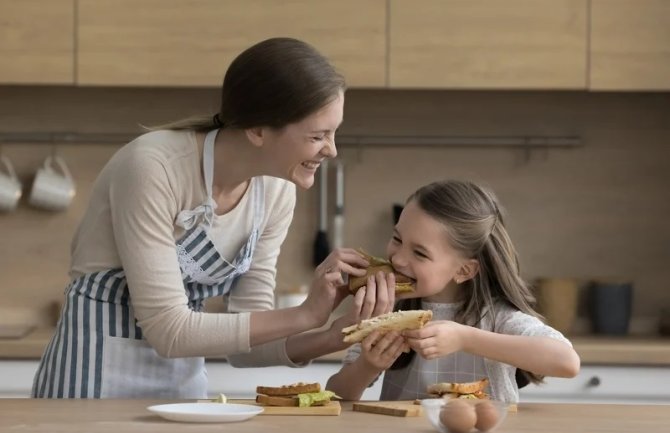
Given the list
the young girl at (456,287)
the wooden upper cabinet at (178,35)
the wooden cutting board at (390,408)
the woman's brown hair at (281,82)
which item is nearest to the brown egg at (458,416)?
the wooden cutting board at (390,408)

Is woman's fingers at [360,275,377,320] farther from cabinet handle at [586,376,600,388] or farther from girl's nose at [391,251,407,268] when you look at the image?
cabinet handle at [586,376,600,388]

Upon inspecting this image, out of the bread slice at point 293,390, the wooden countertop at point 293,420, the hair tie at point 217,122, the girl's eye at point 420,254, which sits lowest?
the wooden countertop at point 293,420

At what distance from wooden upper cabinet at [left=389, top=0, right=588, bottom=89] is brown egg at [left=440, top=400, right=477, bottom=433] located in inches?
79.9

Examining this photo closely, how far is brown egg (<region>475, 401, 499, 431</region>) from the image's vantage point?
5.70 feet

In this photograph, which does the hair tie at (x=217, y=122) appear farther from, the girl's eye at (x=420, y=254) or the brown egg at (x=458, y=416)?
the brown egg at (x=458, y=416)

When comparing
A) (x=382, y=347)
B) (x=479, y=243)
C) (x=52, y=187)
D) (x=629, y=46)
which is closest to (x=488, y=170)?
(x=629, y=46)

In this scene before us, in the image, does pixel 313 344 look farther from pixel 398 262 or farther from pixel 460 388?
pixel 460 388

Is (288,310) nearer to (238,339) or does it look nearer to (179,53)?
(238,339)

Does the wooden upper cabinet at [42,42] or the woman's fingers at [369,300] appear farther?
the wooden upper cabinet at [42,42]

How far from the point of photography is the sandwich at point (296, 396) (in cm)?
199

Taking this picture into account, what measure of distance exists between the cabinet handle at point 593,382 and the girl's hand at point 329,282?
1.40m

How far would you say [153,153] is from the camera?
86.9 inches

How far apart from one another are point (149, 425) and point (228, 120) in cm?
67

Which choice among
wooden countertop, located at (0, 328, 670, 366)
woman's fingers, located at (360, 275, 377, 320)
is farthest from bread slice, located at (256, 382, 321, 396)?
wooden countertop, located at (0, 328, 670, 366)
